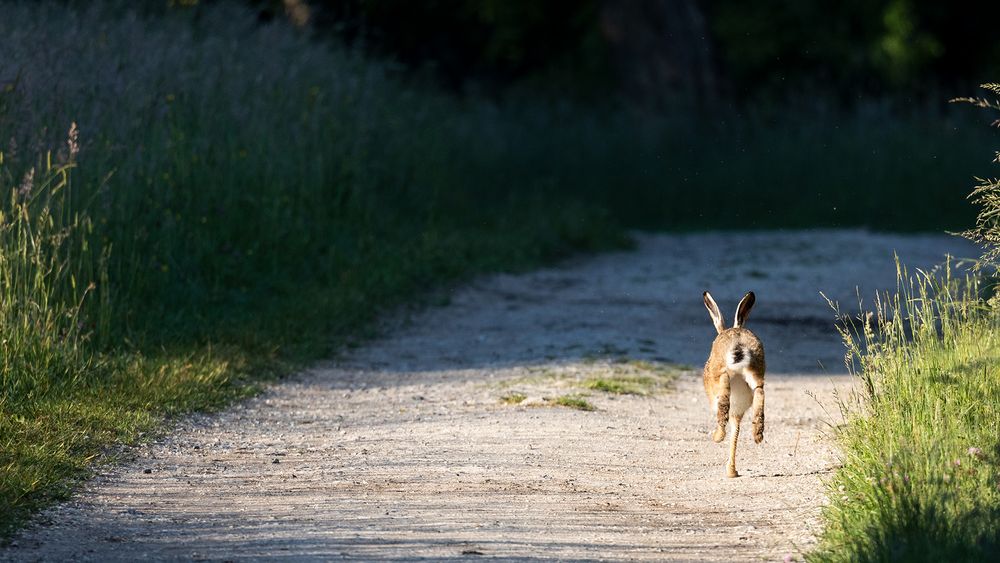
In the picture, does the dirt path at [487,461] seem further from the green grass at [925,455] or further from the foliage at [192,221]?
the foliage at [192,221]

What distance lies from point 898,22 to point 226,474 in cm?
2457

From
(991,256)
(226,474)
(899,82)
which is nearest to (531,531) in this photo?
(226,474)

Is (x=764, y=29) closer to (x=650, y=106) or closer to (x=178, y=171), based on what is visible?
(x=650, y=106)

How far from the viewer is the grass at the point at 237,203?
7.20 m

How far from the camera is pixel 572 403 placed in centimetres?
764

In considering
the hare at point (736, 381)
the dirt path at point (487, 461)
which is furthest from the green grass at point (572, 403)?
the hare at point (736, 381)

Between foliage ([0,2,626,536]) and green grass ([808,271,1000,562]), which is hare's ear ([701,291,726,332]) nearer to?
green grass ([808,271,1000,562])

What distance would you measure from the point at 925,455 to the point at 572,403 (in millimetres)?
2775

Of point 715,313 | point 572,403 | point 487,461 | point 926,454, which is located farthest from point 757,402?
point 572,403

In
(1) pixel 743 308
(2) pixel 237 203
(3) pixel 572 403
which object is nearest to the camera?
(1) pixel 743 308

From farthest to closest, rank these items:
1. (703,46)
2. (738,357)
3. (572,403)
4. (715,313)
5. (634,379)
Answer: (703,46)
(634,379)
(572,403)
(715,313)
(738,357)

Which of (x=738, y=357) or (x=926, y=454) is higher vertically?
(x=738, y=357)

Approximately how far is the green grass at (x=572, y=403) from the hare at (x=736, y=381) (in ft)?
4.51

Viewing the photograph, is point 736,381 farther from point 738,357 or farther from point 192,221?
point 192,221
